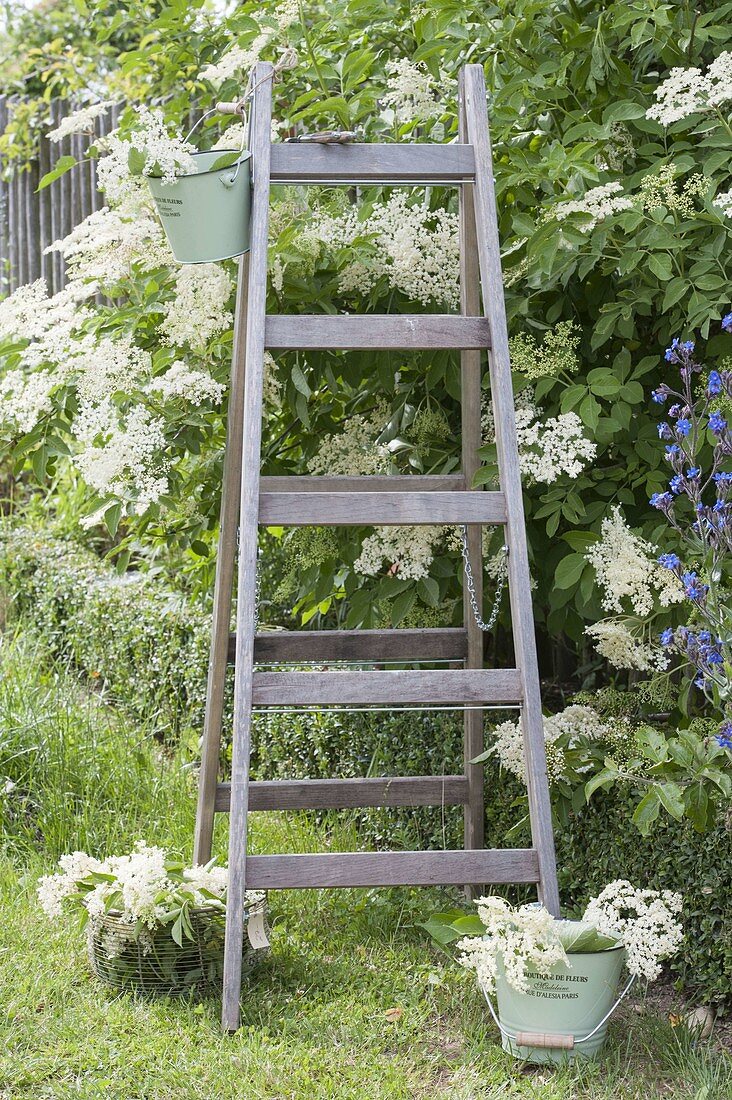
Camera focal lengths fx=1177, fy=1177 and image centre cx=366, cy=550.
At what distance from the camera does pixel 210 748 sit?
269cm

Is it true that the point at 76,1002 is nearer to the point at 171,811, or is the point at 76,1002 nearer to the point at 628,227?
the point at 171,811

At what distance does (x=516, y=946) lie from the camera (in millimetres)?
2057

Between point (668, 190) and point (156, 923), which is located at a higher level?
point (668, 190)

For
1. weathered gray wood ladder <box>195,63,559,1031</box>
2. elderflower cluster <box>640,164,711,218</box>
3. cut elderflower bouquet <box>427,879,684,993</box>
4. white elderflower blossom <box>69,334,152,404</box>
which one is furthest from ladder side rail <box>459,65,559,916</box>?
white elderflower blossom <box>69,334,152,404</box>

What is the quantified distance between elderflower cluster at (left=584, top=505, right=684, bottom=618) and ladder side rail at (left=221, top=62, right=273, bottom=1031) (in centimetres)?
70

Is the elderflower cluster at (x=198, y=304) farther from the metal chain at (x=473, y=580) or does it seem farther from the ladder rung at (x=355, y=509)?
the metal chain at (x=473, y=580)

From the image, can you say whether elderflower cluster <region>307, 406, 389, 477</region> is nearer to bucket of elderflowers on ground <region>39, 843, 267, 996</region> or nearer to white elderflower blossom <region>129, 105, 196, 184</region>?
white elderflower blossom <region>129, 105, 196, 184</region>

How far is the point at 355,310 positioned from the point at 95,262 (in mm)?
619

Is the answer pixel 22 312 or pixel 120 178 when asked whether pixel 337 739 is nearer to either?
pixel 22 312

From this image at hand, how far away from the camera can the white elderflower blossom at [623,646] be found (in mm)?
2387

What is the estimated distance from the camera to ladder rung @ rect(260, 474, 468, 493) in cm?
260

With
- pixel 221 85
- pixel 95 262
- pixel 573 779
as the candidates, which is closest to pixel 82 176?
pixel 221 85

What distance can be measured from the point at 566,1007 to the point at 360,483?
3.79ft

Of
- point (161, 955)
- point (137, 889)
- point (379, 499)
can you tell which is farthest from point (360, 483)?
point (161, 955)
